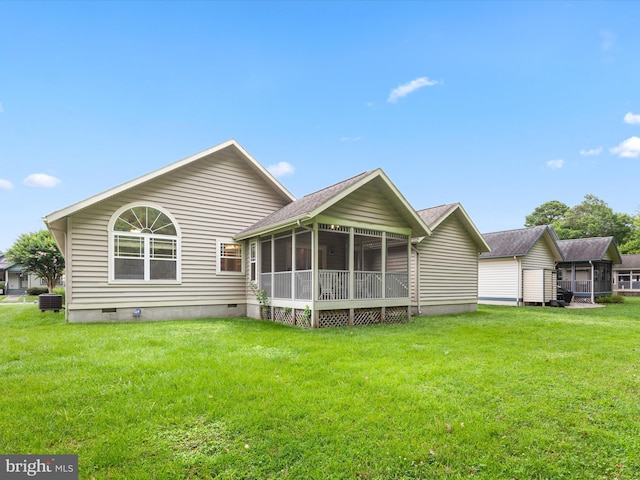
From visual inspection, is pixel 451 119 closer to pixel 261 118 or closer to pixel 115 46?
pixel 261 118

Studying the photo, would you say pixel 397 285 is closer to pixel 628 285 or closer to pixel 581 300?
pixel 581 300

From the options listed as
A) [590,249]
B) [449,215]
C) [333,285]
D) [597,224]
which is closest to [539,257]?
A: [590,249]

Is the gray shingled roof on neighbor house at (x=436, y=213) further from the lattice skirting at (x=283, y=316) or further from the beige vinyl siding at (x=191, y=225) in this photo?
the lattice skirting at (x=283, y=316)

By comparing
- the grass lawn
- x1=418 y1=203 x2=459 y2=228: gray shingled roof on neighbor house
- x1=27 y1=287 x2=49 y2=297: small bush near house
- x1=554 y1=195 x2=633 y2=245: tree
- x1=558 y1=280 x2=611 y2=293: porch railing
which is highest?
x1=554 y1=195 x2=633 y2=245: tree

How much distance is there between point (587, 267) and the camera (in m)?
25.5

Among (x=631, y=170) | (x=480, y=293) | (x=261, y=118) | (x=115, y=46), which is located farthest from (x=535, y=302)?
(x=631, y=170)

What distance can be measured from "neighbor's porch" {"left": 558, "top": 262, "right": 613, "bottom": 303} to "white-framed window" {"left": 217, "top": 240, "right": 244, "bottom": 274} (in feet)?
79.2

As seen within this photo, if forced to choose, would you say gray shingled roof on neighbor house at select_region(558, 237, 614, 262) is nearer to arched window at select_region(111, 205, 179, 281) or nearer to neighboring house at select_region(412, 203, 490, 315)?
neighboring house at select_region(412, 203, 490, 315)

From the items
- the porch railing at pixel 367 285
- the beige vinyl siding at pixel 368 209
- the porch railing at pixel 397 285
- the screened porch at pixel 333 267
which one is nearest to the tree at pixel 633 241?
the screened porch at pixel 333 267

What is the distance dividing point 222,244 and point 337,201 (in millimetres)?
5336

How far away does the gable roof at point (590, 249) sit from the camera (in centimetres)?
2377

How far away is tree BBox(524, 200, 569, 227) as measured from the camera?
49.3 metres

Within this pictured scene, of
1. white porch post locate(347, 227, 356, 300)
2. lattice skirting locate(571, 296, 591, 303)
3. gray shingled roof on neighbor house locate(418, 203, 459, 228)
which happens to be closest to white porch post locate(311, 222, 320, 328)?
white porch post locate(347, 227, 356, 300)

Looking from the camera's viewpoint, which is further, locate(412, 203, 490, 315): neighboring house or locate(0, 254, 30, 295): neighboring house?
locate(0, 254, 30, 295): neighboring house
